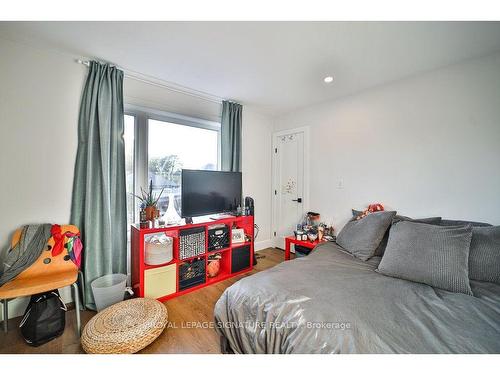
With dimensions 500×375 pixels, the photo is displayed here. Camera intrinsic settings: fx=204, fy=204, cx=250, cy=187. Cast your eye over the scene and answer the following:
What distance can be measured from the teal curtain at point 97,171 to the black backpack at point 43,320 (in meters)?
0.32

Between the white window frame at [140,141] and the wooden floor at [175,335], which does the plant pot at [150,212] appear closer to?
the white window frame at [140,141]

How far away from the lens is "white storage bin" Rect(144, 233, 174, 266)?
6.52 ft

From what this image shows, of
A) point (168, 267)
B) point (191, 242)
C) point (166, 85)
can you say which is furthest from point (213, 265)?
point (166, 85)

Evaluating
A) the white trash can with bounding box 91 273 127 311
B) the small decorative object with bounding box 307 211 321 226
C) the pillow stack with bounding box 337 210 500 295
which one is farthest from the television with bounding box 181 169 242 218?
the pillow stack with bounding box 337 210 500 295

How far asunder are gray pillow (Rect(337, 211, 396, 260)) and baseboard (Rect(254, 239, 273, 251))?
5.38 feet

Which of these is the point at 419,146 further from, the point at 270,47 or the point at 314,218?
the point at 270,47

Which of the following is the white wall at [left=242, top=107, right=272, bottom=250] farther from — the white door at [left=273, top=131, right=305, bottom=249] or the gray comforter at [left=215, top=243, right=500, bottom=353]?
the gray comforter at [left=215, top=243, right=500, bottom=353]

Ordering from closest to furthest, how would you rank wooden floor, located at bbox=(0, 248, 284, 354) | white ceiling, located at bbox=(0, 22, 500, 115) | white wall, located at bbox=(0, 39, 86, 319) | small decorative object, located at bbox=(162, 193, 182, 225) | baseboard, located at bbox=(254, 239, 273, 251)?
wooden floor, located at bbox=(0, 248, 284, 354), white ceiling, located at bbox=(0, 22, 500, 115), white wall, located at bbox=(0, 39, 86, 319), small decorative object, located at bbox=(162, 193, 182, 225), baseboard, located at bbox=(254, 239, 273, 251)

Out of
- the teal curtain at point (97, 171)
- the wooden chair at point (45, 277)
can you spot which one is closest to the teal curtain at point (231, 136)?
the teal curtain at point (97, 171)

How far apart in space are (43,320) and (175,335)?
926 millimetres
